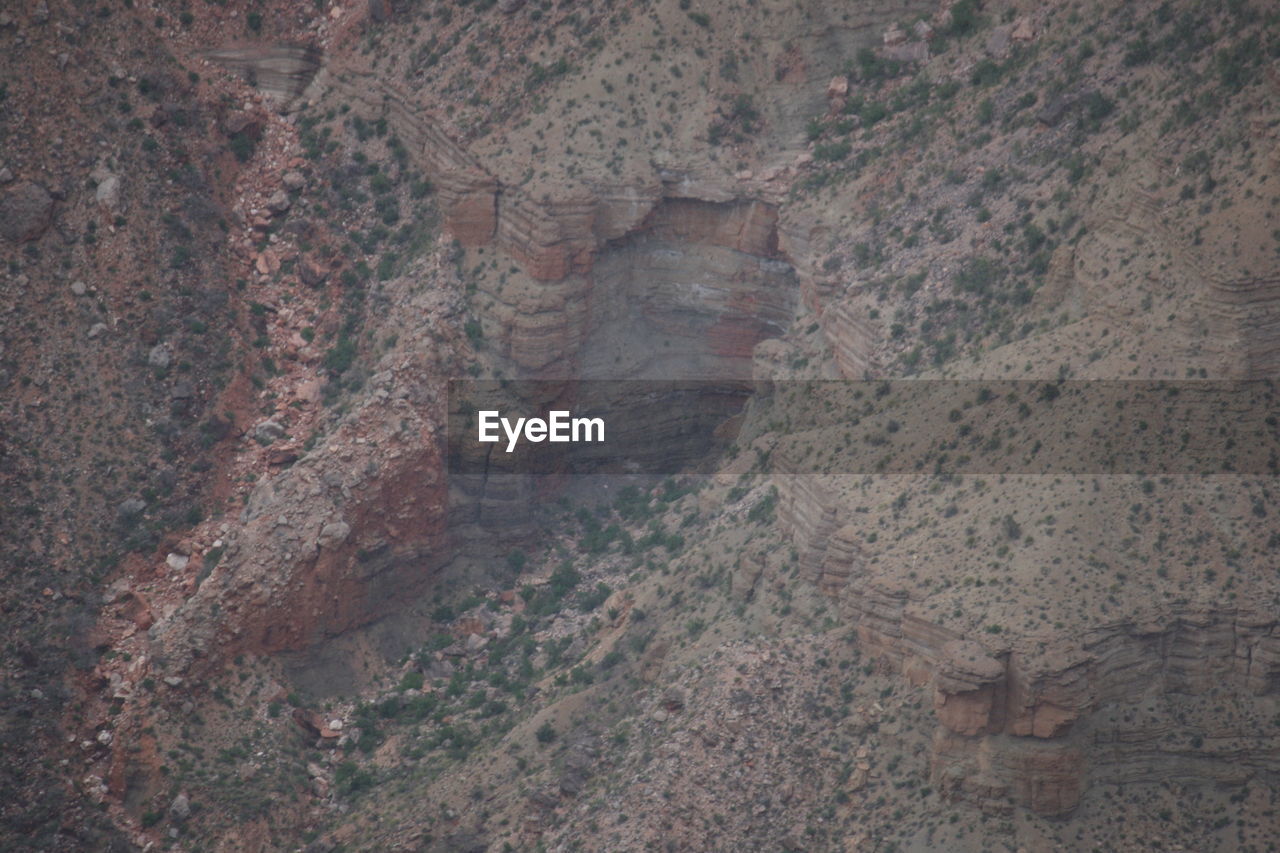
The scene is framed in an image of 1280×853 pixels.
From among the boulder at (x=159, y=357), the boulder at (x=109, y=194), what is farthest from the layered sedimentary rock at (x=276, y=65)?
the boulder at (x=159, y=357)

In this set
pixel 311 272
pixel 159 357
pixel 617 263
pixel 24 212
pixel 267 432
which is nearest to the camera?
pixel 24 212

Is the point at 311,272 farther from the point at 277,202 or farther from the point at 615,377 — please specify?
the point at 615,377

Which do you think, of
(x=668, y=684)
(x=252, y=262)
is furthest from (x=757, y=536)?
(x=252, y=262)

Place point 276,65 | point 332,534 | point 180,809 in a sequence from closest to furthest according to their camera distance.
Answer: point 180,809 < point 332,534 < point 276,65

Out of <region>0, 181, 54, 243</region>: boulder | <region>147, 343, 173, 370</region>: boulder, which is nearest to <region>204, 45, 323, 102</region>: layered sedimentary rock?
<region>0, 181, 54, 243</region>: boulder

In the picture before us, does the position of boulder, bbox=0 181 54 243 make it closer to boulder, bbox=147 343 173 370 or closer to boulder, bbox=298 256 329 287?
boulder, bbox=147 343 173 370

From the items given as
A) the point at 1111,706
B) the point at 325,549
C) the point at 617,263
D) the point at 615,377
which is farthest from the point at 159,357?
the point at 1111,706

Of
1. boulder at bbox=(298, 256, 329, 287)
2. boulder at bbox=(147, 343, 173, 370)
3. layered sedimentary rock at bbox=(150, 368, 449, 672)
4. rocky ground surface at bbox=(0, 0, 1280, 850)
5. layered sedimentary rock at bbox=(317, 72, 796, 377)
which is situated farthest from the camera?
boulder at bbox=(298, 256, 329, 287)
